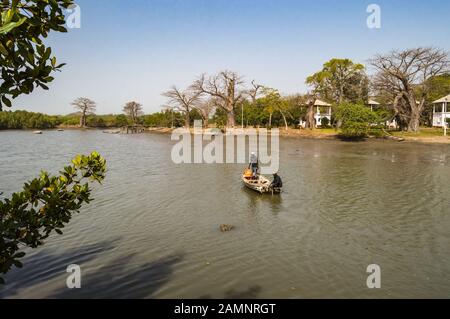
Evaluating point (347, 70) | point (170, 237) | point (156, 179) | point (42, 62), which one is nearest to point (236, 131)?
point (347, 70)

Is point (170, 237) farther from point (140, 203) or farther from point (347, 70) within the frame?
point (347, 70)

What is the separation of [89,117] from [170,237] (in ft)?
437

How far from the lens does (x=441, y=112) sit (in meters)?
68.6

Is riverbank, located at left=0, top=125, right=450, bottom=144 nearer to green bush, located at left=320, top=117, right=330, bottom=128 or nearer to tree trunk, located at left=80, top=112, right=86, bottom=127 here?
green bush, located at left=320, top=117, right=330, bottom=128

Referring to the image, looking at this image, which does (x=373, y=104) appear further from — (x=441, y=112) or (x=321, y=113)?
(x=441, y=112)

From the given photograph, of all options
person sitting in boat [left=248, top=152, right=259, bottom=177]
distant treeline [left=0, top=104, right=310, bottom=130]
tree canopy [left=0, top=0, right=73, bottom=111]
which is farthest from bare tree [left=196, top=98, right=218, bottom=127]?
tree canopy [left=0, top=0, right=73, bottom=111]

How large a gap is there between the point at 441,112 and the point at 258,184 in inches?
2449

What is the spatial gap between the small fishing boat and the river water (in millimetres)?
571

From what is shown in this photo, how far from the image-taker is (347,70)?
3083 inches

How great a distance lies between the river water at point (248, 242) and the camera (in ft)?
35.7

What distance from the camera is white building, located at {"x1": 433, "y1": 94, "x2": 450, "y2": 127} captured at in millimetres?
65188
